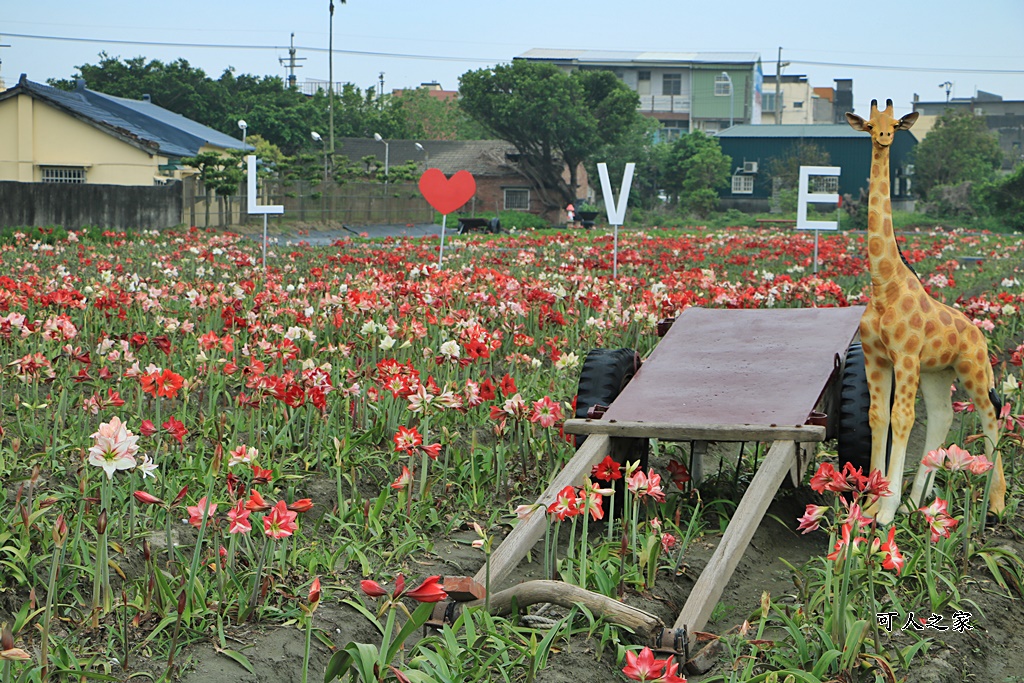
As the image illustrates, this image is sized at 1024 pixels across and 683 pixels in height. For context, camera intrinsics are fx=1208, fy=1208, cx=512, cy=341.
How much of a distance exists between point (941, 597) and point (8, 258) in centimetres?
1294

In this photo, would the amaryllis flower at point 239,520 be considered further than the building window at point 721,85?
No

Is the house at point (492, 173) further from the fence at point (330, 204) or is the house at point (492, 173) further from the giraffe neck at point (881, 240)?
the giraffe neck at point (881, 240)

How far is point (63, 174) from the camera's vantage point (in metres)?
37.6

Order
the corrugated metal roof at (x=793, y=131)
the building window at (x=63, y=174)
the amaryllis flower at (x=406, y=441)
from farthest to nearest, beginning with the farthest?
1. the corrugated metal roof at (x=793, y=131)
2. the building window at (x=63, y=174)
3. the amaryllis flower at (x=406, y=441)

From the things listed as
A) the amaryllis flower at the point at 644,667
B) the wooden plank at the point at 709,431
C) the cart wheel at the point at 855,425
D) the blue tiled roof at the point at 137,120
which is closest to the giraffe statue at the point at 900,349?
the cart wheel at the point at 855,425

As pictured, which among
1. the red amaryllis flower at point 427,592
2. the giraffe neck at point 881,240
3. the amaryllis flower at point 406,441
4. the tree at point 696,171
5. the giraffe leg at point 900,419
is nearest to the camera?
the red amaryllis flower at point 427,592

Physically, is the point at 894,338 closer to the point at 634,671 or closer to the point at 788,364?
the point at 788,364

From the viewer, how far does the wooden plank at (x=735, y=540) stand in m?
3.47

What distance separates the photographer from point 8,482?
4766mm

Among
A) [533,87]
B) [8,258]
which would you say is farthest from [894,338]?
[533,87]

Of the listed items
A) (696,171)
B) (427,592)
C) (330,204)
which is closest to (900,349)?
(427,592)

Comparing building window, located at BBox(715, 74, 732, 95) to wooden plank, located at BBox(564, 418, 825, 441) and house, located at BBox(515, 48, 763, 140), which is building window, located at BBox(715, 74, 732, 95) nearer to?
house, located at BBox(515, 48, 763, 140)

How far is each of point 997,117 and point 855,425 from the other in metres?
95.1

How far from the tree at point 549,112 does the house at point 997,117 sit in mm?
37559
